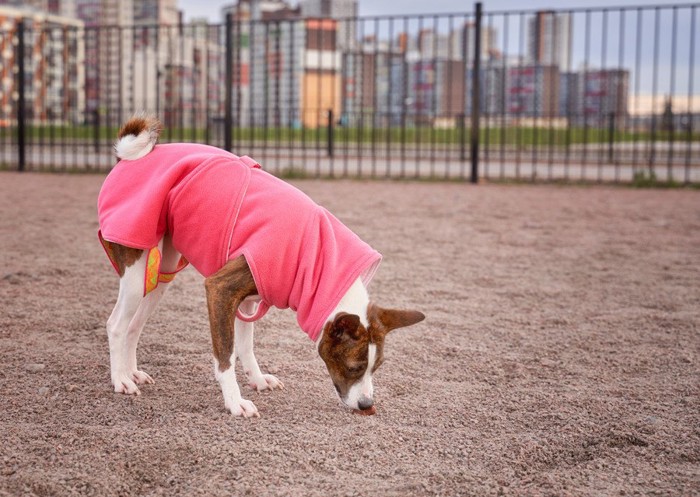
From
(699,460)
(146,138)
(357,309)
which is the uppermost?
(146,138)

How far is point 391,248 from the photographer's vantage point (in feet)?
21.1

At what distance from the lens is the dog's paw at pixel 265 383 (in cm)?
319

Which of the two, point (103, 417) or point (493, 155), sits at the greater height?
point (493, 155)

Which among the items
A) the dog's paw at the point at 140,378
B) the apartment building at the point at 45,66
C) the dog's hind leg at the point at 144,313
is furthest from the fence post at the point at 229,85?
the dog's paw at the point at 140,378

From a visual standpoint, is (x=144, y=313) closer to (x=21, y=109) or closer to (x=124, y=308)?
(x=124, y=308)

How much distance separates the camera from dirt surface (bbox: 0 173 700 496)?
7.75 ft

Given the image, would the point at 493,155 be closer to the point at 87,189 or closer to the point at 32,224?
the point at 87,189

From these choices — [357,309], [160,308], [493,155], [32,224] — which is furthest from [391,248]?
[493,155]

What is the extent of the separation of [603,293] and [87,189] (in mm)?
7297

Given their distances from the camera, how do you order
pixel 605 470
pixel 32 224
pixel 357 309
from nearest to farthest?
pixel 605 470 < pixel 357 309 < pixel 32 224

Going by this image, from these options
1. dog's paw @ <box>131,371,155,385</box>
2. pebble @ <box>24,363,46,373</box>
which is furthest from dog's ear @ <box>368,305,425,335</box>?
pebble @ <box>24,363,46,373</box>

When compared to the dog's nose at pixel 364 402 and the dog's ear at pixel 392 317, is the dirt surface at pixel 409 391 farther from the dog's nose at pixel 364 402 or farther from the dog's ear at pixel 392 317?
the dog's ear at pixel 392 317

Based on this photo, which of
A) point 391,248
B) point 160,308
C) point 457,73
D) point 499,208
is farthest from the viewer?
point 457,73

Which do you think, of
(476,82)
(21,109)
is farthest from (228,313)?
(21,109)
